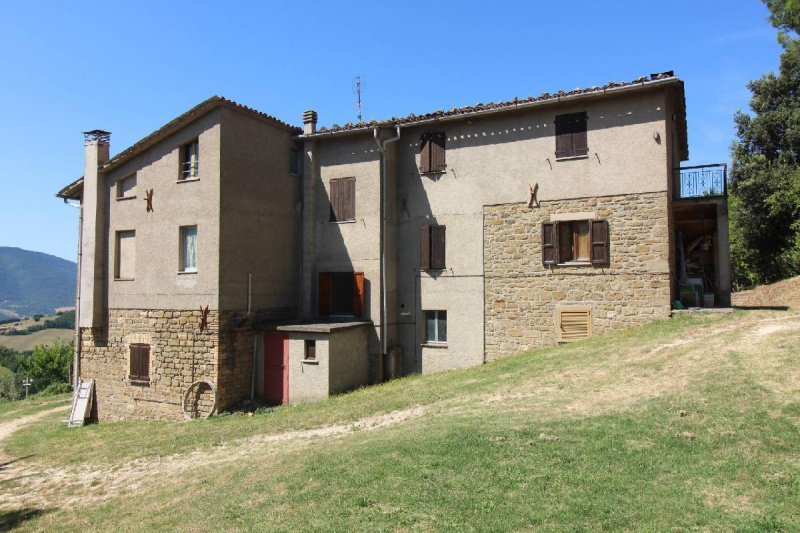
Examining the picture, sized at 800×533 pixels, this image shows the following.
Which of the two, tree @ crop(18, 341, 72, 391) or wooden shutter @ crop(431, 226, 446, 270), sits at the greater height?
wooden shutter @ crop(431, 226, 446, 270)

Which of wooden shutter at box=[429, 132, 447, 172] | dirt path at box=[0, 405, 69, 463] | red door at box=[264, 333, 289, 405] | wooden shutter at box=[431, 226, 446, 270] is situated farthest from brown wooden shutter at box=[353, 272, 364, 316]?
dirt path at box=[0, 405, 69, 463]

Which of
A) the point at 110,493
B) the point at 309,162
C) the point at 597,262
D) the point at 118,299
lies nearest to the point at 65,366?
the point at 118,299

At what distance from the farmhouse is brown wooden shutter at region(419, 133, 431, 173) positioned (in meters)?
0.05

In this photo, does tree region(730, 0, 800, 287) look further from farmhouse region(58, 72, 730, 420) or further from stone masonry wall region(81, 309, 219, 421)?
stone masonry wall region(81, 309, 219, 421)

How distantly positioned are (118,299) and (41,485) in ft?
25.4

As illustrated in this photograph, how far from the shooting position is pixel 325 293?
18219 mm

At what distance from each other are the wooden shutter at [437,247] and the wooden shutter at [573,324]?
13.6 feet

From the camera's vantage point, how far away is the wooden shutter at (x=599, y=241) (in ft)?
48.7

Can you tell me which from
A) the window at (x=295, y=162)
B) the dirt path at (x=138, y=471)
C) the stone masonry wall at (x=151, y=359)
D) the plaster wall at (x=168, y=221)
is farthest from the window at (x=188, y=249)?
the dirt path at (x=138, y=471)

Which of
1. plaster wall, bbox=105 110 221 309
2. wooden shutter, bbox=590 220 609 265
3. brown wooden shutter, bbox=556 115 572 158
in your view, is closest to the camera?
wooden shutter, bbox=590 220 609 265

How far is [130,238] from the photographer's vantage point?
59.0 ft

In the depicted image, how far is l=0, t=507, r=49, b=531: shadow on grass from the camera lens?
891cm

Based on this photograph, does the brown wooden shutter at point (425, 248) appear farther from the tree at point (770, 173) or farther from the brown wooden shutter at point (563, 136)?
the tree at point (770, 173)

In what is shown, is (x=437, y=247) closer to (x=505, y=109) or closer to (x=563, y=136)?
(x=505, y=109)
